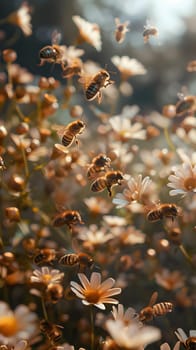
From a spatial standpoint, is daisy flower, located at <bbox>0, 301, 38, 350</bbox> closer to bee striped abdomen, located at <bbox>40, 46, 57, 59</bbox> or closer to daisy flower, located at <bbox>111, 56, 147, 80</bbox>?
bee striped abdomen, located at <bbox>40, 46, 57, 59</bbox>

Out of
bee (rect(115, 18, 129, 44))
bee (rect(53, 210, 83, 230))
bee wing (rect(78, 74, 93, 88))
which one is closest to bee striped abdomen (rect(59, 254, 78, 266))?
bee (rect(53, 210, 83, 230))

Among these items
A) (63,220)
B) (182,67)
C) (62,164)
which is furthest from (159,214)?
(182,67)

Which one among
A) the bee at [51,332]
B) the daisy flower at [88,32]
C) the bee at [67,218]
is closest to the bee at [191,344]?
the bee at [51,332]

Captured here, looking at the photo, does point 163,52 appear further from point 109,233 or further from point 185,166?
point 185,166

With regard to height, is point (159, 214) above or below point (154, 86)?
below

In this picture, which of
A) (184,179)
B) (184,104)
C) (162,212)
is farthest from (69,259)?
(184,104)

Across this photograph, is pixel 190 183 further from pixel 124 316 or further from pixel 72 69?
pixel 72 69

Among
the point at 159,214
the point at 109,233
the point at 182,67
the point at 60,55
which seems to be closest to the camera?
the point at 159,214
